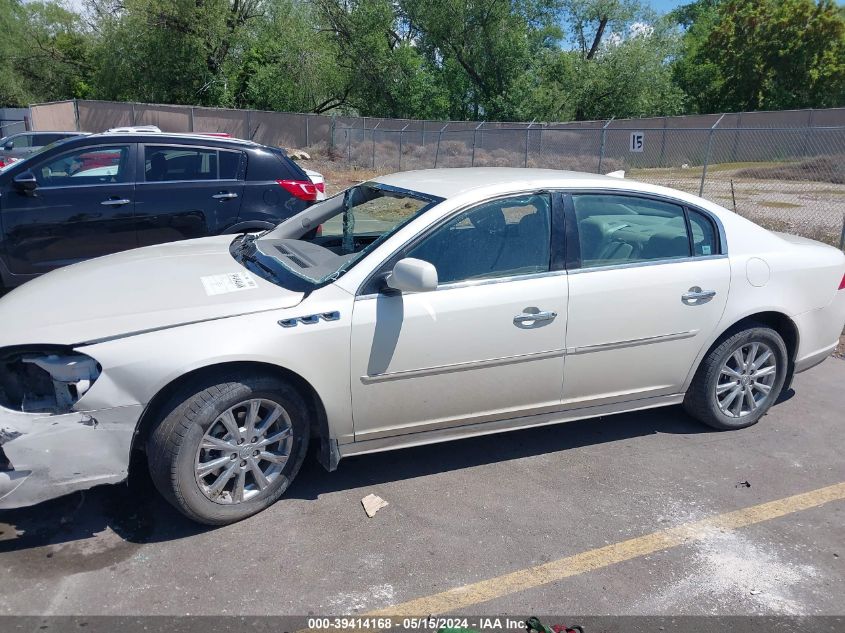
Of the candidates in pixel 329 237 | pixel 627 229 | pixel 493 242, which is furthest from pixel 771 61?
pixel 493 242

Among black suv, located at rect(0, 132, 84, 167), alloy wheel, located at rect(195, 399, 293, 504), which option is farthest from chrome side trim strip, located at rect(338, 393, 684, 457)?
black suv, located at rect(0, 132, 84, 167)

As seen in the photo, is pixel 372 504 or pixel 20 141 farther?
pixel 20 141

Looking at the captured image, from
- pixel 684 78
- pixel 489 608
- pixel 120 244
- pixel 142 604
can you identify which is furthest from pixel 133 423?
pixel 684 78

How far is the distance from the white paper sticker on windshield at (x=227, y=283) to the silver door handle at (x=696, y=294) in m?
2.50

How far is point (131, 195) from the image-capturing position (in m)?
7.02

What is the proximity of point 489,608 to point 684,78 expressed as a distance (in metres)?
50.6

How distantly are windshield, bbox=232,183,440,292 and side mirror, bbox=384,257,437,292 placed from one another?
0.98ft

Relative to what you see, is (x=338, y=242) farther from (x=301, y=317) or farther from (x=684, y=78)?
(x=684, y=78)

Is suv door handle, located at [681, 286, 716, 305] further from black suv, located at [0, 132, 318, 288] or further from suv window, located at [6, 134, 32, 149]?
suv window, located at [6, 134, 32, 149]

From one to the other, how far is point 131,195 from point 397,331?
4.45 meters

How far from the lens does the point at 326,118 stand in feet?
106

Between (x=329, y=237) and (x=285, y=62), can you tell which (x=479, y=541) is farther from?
(x=285, y=62)

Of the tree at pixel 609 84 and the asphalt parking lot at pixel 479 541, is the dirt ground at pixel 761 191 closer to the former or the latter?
the asphalt parking lot at pixel 479 541

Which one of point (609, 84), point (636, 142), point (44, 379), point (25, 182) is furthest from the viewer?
point (609, 84)
